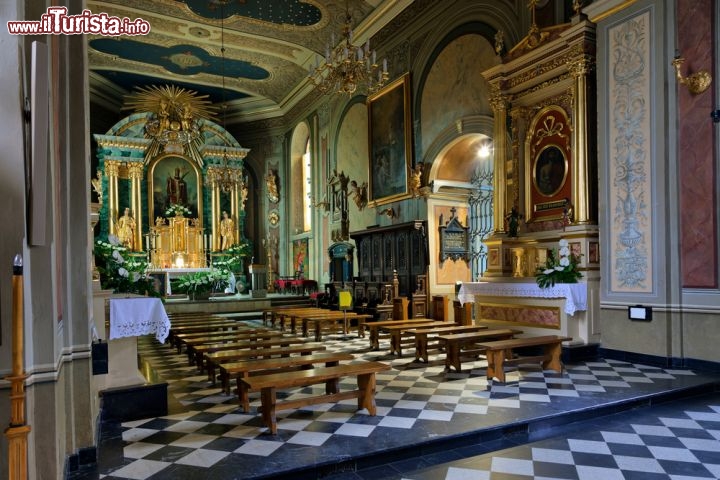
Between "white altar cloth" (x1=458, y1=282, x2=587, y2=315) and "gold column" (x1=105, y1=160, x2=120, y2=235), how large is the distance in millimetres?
14709

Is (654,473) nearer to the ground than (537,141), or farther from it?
nearer to the ground

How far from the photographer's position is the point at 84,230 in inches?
137

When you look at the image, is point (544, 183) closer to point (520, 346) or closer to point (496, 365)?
point (520, 346)

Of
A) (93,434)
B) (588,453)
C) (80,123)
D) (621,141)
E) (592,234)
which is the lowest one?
(588,453)

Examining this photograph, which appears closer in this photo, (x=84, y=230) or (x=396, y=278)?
(x=84, y=230)

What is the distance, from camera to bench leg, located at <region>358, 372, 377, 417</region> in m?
4.44

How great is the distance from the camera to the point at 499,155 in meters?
8.82

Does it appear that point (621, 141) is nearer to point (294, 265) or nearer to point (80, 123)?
point (80, 123)

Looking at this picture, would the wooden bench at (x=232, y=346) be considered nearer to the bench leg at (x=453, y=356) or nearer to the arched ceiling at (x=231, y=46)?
the bench leg at (x=453, y=356)

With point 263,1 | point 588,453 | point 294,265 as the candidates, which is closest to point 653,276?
point 588,453

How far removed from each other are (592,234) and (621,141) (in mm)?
1414

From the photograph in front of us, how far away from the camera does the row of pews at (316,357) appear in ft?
13.9

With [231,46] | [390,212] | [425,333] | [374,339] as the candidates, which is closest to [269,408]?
[425,333]

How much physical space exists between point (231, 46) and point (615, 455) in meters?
15.9
